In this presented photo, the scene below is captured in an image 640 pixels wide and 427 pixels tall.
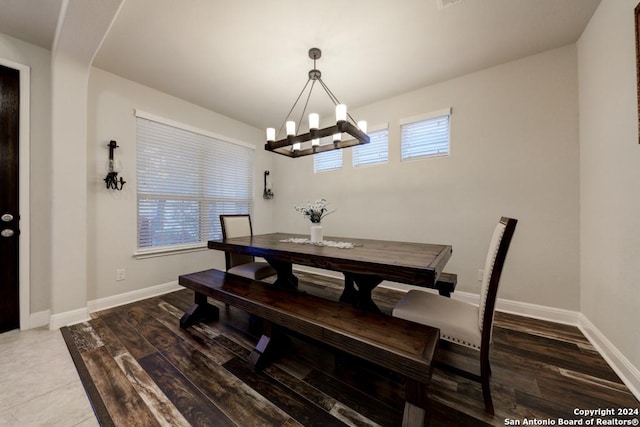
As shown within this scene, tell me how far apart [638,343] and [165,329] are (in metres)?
3.45

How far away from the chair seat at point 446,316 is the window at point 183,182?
3.06 meters

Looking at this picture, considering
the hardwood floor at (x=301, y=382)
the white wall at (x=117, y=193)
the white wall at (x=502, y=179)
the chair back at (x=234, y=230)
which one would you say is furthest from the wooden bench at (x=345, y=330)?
the white wall at (x=502, y=179)

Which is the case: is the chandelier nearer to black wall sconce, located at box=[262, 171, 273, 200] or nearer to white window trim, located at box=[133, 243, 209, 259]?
black wall sconce, located at box=[262, 171, 273, 200]

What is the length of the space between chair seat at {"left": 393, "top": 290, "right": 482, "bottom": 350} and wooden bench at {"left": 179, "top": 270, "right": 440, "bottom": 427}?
0.34 feet

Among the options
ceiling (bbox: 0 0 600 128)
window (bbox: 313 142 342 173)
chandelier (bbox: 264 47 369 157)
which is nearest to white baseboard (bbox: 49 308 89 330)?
chandelier (bbox: 264 47 369 157)

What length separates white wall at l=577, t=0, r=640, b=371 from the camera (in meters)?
1.49

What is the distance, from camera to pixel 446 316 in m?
1.40

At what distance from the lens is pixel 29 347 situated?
73.0 inches

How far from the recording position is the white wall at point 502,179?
2.24m

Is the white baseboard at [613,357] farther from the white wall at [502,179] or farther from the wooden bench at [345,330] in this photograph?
the wooden bench at [345,330]

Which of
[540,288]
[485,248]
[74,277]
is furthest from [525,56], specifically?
[74,277]

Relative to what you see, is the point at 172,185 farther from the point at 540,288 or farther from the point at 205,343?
the point at 540,288

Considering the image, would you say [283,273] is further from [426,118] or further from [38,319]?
[426,118]

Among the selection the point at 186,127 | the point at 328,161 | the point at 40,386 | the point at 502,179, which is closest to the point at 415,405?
the point at 40,386
